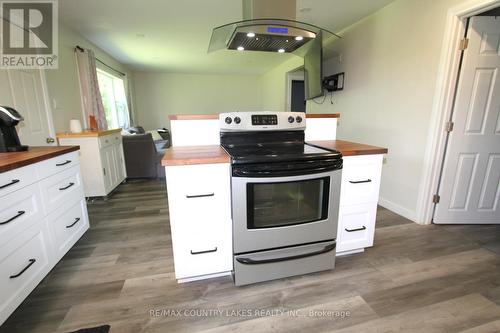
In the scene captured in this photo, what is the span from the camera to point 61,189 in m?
Result: 1.74

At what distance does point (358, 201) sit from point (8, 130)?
101 inches

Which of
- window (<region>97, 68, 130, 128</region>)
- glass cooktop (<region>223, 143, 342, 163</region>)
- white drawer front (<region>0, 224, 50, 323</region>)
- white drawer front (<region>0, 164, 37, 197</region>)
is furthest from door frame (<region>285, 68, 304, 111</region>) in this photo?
white drawer front (<region>0, 224, 50, 323</region>)

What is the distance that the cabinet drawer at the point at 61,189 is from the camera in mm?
1563

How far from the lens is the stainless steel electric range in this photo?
53.7 inches

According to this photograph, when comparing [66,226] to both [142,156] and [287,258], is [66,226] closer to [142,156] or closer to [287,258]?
[287,258]

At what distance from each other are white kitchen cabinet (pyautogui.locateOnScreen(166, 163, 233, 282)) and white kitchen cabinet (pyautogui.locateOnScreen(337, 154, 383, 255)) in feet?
2.74

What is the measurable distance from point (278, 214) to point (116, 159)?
313 centimetres

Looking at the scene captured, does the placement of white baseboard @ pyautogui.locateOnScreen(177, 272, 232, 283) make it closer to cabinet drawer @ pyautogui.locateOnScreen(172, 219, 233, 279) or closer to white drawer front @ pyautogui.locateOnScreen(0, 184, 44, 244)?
cabinet drawer @ pyautogui.locateOnScreen(172, 219, 233, 279)

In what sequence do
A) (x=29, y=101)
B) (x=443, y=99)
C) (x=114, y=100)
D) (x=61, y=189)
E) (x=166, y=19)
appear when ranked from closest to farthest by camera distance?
1. (x=61, y=189)
2. (x=443, y=99)
3. (x=29, y=101)
4. (x=166, y=19)
5. (x=114, y=100)

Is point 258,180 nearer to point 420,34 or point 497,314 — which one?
point 497,314

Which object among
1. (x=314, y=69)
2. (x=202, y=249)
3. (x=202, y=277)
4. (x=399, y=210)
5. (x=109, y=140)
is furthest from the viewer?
(x=109, y=140)

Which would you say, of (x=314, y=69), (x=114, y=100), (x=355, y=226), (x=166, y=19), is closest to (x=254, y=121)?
(x=355, y=226)

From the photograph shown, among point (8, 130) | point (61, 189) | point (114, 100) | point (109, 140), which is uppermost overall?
point (114, 100)

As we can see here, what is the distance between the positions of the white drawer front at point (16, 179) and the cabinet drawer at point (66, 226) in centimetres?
34
